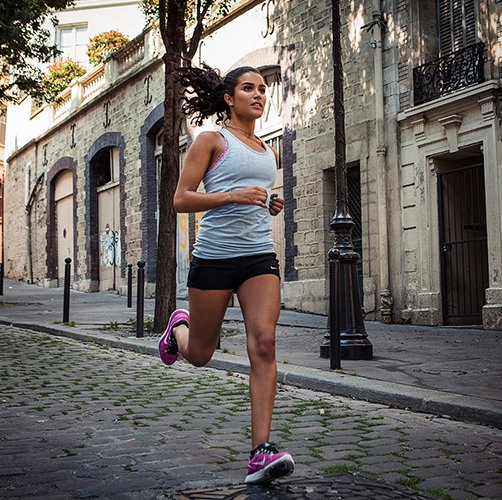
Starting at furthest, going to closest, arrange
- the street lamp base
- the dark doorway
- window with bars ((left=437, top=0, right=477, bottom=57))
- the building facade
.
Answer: the dark doorway, window with bars ((left=437, top=0, right=477, bottom=57)), the building facade, the street lamp base

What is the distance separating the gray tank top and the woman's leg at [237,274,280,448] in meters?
0.18

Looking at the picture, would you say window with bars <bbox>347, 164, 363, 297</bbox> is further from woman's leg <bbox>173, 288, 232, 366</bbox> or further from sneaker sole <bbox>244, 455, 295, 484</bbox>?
sneaker sole <bbox>244, 455, 295, 484</bbox>

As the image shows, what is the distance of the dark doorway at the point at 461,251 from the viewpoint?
13211mm

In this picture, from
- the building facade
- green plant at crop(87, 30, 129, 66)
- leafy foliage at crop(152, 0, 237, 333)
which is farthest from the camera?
green plant at crop(87, 30, 129, 66)

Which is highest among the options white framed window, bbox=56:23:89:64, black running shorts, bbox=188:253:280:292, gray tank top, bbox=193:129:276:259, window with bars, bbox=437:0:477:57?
white framed window, bbox=56:23:89:64

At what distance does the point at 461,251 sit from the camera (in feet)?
43.5

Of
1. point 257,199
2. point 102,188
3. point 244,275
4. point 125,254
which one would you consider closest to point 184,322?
point 244,275

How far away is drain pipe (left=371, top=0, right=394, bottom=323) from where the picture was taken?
45.4 feet

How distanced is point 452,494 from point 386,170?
1093 cm

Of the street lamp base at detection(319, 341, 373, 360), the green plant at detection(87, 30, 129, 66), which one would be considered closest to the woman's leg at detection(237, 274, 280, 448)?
the street lamp base at detection(319, 341, 373, 360)

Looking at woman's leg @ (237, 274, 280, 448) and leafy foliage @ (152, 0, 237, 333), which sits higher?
leafy foliage @ (152, 0, 237, 333)

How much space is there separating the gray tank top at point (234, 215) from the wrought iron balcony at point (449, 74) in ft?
30.5

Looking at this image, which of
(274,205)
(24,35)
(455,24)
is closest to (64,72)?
(24,35)

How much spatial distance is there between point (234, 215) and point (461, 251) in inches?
400
